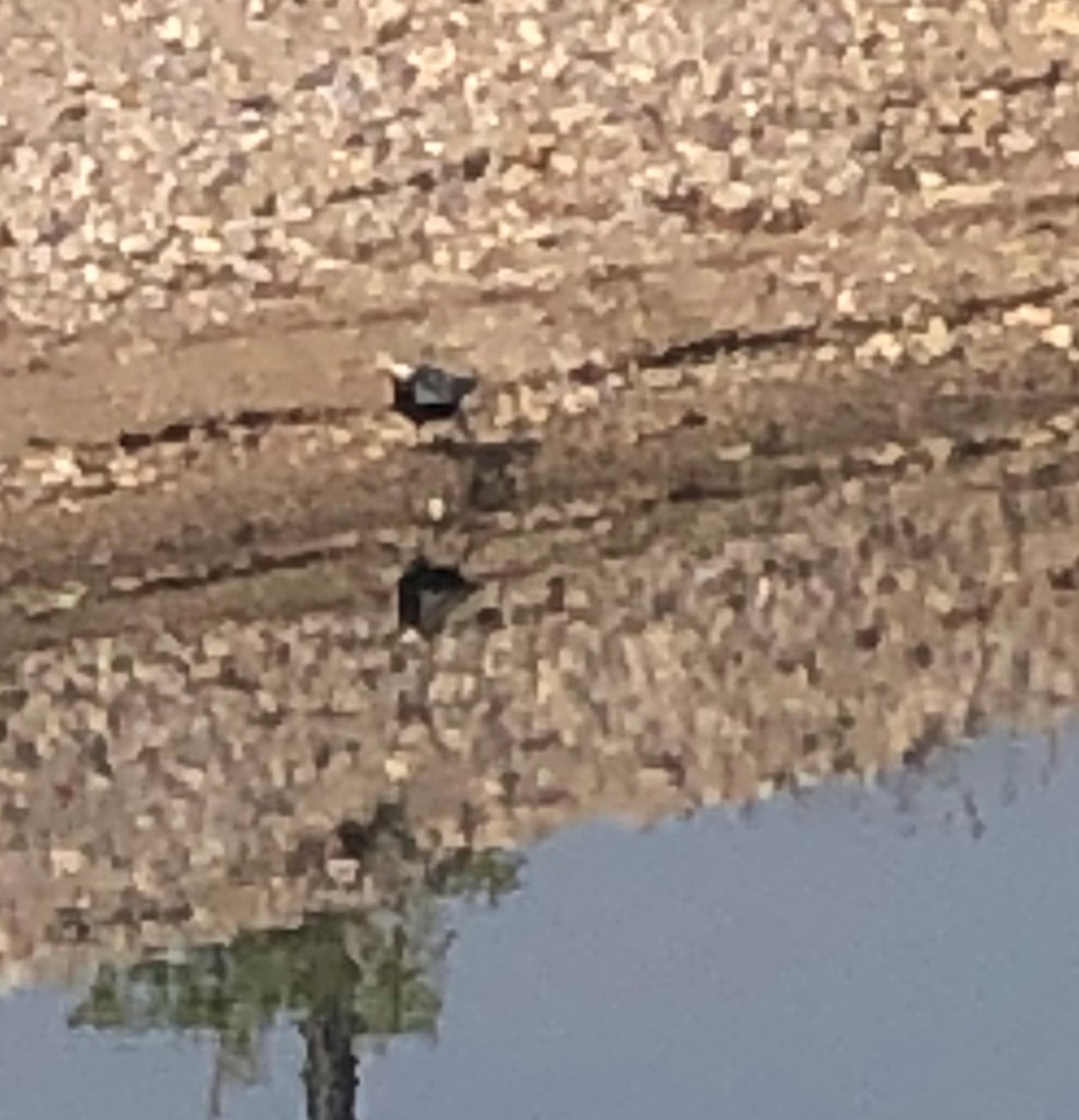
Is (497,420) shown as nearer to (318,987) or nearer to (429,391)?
(429,391)

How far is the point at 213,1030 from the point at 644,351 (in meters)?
0.35

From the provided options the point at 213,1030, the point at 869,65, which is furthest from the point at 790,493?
the point at 213,1030

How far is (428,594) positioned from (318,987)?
189 mm

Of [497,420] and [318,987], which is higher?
[497,420]

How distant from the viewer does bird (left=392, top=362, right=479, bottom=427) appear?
52.2 inches

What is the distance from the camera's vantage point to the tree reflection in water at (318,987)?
1231 millimetres

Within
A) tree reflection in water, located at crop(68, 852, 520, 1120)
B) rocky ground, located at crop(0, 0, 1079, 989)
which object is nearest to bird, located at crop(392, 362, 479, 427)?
rocky ground, located at crop(0, 0, 1079, 989)

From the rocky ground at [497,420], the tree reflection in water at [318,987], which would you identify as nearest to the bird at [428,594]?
the rocky ground at [497,420]

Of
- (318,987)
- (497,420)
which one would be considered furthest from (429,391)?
(318,987)

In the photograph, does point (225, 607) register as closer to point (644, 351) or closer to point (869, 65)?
point (644, 351)

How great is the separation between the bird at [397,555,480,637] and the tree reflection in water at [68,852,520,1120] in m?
0.11

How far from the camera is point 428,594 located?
52.5 inches

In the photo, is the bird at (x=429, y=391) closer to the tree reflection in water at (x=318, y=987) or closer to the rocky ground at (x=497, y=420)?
the rocky ground at (x=497, y=420)

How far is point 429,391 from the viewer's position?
1327 millimetres
